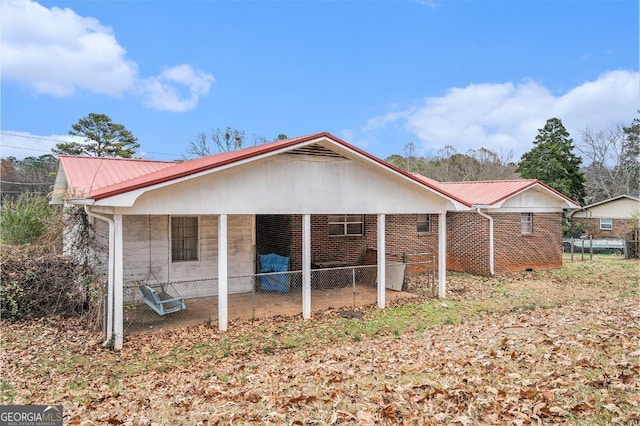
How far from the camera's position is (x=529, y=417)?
4.01 metres

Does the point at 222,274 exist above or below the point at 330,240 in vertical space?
below

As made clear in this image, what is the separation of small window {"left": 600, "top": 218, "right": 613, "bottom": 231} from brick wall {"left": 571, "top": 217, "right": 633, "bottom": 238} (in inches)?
7.3

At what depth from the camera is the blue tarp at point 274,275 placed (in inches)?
508

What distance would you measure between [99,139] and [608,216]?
4400 centimetres

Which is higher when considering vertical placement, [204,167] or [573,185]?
[573,185]

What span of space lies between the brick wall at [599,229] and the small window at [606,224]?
0.19m

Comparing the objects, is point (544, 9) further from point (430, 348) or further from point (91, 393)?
point (91, 393)

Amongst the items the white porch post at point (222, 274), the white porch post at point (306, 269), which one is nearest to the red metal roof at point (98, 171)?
the white porch post at point (222, 274)

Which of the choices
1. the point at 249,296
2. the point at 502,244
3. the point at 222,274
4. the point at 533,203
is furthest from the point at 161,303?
the point at 533,203

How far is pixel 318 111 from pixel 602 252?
23.8 meters

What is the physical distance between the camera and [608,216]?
105 feet

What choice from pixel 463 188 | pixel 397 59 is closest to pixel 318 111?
pixel 397 59

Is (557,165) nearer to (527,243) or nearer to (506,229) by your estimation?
(527,243)

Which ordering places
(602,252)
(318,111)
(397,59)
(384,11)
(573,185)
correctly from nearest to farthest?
1. (384,11)
2. (397,59)
3. (602,252)
4. (573,185)
5. (318,111)
